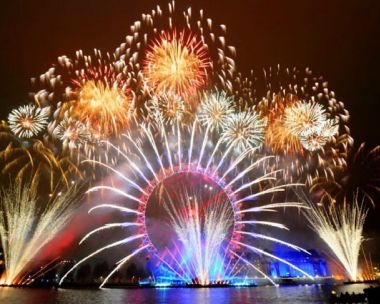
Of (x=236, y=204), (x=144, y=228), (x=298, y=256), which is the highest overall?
(x=298, y=256)

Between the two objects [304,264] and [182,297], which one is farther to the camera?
[304,264]

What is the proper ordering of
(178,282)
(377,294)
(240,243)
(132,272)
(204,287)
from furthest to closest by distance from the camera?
1. (132,272)
2. (178,282)
3. (204,287)
4. (240,243)
5. (377,294)

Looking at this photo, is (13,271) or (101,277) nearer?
(13,271)

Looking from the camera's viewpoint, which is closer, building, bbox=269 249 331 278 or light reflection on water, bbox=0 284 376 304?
light reflection on water, bbox=0 284 376 304

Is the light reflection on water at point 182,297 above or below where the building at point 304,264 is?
below

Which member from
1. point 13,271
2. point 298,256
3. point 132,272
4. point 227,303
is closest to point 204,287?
point 227,303

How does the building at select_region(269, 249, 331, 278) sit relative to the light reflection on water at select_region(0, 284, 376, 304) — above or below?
above

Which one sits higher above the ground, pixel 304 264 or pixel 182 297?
pixel 304 264

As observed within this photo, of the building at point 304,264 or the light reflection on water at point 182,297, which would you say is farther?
the building at point 304,264

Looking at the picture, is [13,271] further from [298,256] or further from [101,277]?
[298,256]

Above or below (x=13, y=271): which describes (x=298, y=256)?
above

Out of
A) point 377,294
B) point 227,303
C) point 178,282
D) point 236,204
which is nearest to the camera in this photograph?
point 377,294
